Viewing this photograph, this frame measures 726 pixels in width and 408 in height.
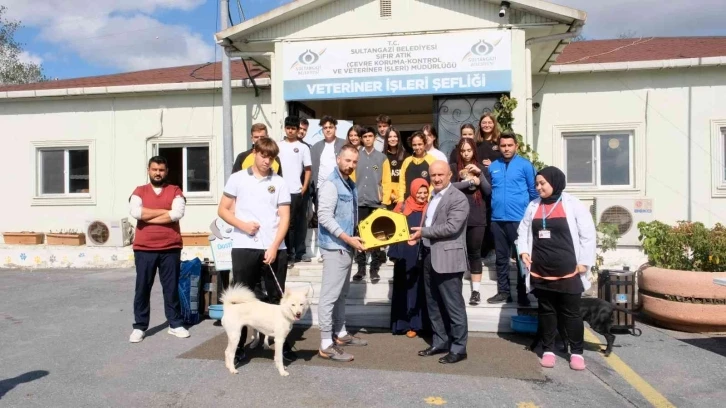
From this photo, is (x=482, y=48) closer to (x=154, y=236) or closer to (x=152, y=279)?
(x=154, y=236)

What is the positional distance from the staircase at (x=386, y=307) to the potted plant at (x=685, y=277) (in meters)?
1.60

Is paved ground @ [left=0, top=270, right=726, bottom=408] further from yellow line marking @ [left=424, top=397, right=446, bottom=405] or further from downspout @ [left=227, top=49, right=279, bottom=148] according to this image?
downspout @ [left=227, top=49, right=279, bottom=148]

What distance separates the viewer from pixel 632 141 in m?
10.2

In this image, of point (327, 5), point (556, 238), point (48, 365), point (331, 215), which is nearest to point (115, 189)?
point (327, 5)

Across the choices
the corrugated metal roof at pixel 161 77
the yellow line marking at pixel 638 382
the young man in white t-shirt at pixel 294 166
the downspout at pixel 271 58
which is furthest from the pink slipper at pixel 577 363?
the corrugated metal roof at pixel 161 77

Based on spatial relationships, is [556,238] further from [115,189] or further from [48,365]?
[115,189]

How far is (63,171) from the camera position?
40.8 feet

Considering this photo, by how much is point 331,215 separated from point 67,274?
810cm

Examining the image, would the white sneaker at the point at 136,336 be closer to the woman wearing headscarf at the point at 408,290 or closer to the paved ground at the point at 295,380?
the paved ground at the point at 295,380

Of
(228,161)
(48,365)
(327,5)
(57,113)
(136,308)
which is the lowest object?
(48,365)

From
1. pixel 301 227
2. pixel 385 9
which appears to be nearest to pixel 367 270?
pixel 301 227

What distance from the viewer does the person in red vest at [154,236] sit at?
5.80 metres

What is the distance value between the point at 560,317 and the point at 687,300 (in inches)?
86.6

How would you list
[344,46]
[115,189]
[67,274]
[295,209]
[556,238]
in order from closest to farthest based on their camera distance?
[556,238] → [295,209] → [344,46] → [67,274] → [115,189]
